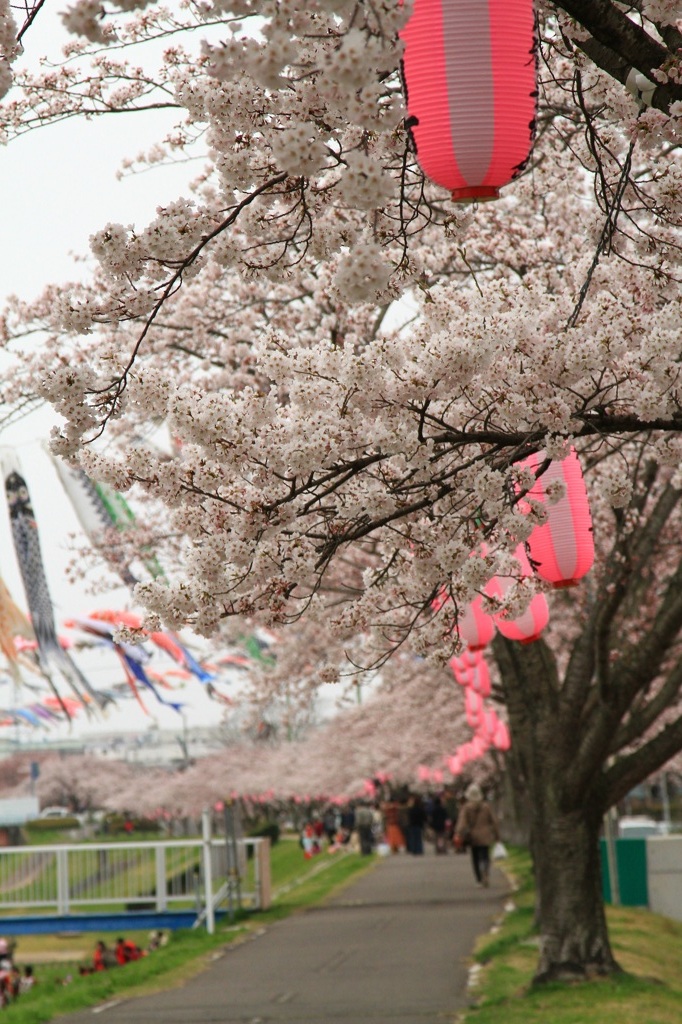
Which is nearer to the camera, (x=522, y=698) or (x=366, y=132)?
(x=366, y=132)

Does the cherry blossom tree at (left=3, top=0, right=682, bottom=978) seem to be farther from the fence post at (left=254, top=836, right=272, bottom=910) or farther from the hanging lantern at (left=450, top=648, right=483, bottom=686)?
the fence post at (left=254, top=836, right=272, bottom=910)

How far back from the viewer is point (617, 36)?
3.92m

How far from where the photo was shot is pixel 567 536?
6.62 meters

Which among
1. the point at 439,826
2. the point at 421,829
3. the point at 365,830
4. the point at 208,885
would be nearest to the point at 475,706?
the point at 208,885

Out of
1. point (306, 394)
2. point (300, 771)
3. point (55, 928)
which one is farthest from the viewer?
point (300, 771)

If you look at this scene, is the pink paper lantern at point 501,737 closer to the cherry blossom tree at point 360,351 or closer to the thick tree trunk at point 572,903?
the thick tree trunk at point 572,903

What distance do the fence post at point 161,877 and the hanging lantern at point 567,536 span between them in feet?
41.3

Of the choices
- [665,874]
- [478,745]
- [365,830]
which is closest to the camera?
[665,874]

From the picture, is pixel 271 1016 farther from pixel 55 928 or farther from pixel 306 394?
pixel 55 928

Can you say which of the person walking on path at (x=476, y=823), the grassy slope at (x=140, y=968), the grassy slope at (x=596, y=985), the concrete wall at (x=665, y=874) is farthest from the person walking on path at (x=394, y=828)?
the grassy slope at (x=596, y=985)

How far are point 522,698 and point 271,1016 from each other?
3.60 metres

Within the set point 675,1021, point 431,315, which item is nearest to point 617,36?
point 431,315

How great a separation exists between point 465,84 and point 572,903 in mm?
8846

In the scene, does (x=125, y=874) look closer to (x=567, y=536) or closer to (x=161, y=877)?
(x=161, y=877)
